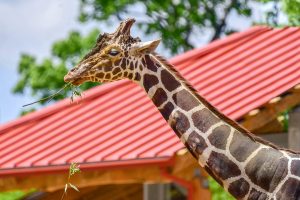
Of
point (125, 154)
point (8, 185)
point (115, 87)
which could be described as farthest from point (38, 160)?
point (115, 87)

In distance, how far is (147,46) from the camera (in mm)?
9930

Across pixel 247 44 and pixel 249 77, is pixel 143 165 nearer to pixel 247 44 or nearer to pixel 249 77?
pixel 249 77

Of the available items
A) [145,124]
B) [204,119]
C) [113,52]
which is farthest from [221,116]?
[145,124]

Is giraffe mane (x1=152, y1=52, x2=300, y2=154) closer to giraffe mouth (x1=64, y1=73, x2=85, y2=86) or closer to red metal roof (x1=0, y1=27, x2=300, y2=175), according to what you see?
giraffe mouth (x1=64, y1=73, x2=85, y2=86)

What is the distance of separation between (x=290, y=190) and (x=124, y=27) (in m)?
1.95

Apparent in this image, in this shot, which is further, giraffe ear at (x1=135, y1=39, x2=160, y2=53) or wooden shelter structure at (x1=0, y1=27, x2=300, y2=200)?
wooden shelter structure at (x1=0, y1=27, x2=300, y2=200)

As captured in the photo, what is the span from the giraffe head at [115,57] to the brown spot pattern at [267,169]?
1.25 m

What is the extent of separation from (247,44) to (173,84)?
8.91m

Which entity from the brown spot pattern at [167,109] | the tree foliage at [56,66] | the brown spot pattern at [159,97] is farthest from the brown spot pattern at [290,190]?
the tree foliage at [56,66]

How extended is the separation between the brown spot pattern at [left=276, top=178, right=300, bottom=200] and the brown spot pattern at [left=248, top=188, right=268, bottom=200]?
126 mm

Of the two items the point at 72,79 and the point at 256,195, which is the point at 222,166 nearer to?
the point at 256,195

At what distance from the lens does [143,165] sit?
14.6 m

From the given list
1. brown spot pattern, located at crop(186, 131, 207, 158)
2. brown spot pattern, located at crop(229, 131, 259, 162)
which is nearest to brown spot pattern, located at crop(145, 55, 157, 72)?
brown spot pattern, located at crop(186, 131, 207, 158)

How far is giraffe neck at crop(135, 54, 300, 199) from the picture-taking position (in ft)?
31.3
